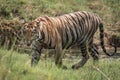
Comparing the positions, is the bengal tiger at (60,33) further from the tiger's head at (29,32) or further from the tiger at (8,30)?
the tiger at (8,30)

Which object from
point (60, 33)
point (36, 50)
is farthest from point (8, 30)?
point (36, 50)

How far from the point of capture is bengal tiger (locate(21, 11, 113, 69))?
28.0 ft

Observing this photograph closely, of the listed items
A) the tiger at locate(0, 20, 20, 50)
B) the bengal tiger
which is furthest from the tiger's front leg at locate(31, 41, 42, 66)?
the tiger at locate(0, 20, 20, 50)

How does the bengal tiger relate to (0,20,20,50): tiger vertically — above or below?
above

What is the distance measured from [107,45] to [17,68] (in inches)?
360

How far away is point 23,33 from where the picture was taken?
857 cm

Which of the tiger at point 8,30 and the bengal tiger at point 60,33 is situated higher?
the bengal tiger at point 60,33

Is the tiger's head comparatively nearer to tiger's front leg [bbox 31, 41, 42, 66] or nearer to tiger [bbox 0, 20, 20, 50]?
tiger's front leg [bbox 31, 41, 42, 66]

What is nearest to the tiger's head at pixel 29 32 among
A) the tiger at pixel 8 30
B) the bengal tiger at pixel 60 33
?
the bengal tiger at pixel 60 33

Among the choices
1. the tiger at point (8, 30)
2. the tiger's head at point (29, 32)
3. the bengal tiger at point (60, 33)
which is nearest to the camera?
the tiger's head at point (29, 32)

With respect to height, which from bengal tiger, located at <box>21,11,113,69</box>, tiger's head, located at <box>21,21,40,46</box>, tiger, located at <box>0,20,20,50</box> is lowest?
tiger, located at <box>0,20,20,50</box>

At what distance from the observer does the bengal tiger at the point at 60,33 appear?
8.53 meters

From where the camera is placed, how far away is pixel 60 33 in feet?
30.4

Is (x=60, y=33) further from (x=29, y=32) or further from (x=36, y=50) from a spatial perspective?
(x=29, y=32)
